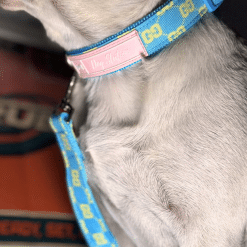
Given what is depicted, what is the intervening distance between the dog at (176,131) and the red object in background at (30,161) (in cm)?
38

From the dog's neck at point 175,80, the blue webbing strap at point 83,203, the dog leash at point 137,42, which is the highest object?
the dog leash at point 137,42

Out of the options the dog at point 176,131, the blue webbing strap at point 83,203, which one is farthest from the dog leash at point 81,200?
the dog at point 176,131

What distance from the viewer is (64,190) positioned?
1.32 meters

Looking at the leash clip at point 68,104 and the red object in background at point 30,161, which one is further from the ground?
the leash clip at point 68,104

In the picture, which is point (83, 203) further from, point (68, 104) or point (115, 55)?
point (115, 55)

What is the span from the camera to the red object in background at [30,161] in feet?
3.90

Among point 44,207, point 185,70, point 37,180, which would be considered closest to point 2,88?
point 37,180

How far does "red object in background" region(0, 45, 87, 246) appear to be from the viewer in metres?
1.19

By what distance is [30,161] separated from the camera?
52.3 inches

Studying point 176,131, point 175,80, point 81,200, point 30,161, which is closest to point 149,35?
point 175,80

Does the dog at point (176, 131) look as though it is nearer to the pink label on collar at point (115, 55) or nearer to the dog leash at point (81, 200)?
the pink label on collar at point (115, 55)

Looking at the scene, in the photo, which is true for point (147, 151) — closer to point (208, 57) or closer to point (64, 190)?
point (208, 57)

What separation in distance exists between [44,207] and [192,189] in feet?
2.04

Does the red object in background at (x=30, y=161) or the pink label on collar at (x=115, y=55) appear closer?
the pink label on collar at (x=115, y=55)
